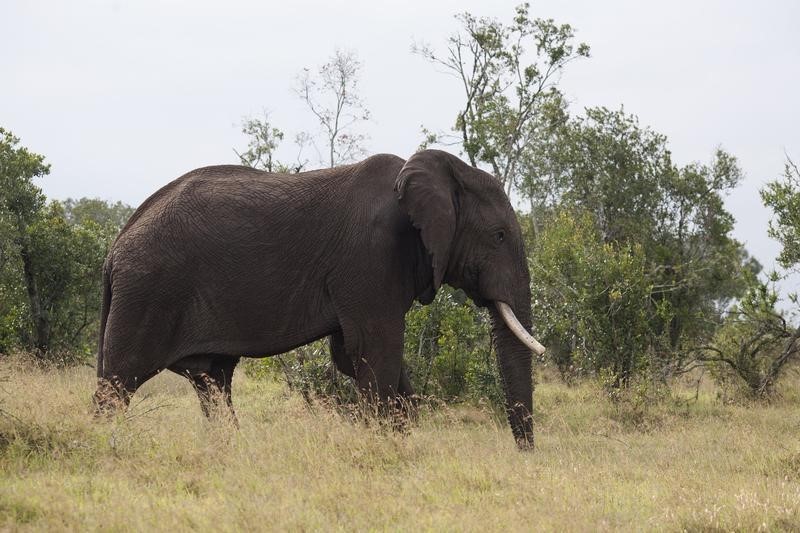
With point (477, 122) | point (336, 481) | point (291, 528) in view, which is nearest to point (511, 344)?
point (336, 481)

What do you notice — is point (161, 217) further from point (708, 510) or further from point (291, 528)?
point (708, 510)

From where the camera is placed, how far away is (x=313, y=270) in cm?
982

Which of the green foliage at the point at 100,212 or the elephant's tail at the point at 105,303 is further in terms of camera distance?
the green foliage at the point at 100,212

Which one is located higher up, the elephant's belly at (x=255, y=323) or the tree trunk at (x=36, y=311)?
the tree trunk at (x=36, y=311)

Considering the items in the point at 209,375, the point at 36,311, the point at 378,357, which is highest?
the point at 36,311

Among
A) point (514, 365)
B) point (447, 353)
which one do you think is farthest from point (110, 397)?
point (447, 353)

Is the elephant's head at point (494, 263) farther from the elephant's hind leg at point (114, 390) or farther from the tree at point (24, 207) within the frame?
the tree at point (24, 207)

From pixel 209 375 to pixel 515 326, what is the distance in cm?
319

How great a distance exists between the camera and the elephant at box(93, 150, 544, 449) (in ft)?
31.3

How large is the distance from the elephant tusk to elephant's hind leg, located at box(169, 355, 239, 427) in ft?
9.15

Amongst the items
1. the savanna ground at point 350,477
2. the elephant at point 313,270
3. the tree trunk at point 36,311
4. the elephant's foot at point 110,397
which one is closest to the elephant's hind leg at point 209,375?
the elephant at point 313,270

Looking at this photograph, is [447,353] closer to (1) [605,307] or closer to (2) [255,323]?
(1) [605,307]

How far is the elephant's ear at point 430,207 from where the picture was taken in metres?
9.46

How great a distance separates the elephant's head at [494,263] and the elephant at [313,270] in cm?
1
